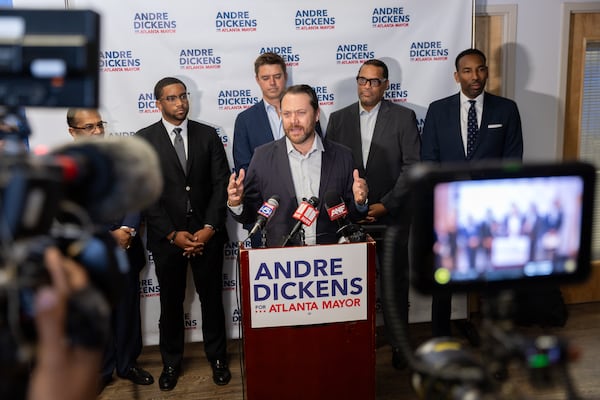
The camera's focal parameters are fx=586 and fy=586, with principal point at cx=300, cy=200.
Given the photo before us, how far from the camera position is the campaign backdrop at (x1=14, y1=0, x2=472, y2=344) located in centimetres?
369

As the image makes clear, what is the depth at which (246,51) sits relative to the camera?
3.78 m

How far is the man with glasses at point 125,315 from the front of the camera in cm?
321

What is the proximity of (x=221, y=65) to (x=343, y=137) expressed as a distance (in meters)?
0.91

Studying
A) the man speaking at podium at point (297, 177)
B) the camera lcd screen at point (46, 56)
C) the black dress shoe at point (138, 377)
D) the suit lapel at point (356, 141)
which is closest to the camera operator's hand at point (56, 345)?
the camera lcd screen at point (46, 56)

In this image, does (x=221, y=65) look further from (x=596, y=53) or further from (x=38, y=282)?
(x=38, y=282)

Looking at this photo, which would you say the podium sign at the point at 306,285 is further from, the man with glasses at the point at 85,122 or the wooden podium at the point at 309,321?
the man with glasses at the point at 85,122

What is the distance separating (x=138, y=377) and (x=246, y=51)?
6.93 feet

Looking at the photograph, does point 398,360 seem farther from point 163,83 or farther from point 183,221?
point 163,83

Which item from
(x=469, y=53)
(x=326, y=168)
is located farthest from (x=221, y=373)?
(x=469, y=53)

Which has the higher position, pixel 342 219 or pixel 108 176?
pixel 108 176

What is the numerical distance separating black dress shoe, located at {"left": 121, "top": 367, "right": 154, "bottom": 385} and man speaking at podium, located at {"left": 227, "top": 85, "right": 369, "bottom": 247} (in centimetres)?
115

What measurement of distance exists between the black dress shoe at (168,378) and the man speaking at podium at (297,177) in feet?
3.35

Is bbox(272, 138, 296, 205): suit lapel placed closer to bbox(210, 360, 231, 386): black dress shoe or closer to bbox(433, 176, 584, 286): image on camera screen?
bbox(210, 360, 231, 386): black dress shoe

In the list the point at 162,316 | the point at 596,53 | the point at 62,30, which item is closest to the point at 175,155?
the point at 162,316
